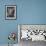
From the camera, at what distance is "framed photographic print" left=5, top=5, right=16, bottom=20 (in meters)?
4.69

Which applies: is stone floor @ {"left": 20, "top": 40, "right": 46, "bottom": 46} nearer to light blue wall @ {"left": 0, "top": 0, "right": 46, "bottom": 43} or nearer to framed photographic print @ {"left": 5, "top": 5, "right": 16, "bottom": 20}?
light blue wall @ {"left": 0, "top": 0, "right": 46, "bottom": 43}

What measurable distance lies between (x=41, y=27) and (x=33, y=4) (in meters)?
0.86

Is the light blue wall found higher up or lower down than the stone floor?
higher up

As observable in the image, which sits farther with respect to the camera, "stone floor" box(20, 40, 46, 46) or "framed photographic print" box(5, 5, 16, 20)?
"framed photographic print" box(5, 5, 16, 20)

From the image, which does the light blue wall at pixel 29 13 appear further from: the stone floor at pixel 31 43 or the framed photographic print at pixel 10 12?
the stone floor at pixel 31 43

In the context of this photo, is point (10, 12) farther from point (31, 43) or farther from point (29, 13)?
point (31, 43)

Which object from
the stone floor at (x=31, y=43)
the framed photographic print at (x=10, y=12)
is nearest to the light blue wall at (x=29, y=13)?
the framed photographic print at (x=10, y=12)

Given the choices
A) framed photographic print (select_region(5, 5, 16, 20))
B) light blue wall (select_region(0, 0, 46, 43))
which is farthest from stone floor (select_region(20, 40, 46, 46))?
framed photographic print (select_region(5, 5, 16, 20))

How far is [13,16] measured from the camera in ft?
15.4

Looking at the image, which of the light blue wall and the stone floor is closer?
the stone floor

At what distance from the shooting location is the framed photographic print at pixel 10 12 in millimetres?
4688

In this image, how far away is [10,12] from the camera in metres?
4.71

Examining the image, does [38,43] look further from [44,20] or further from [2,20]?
[2,20]

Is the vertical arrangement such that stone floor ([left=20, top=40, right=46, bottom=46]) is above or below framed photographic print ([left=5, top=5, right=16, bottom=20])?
below
